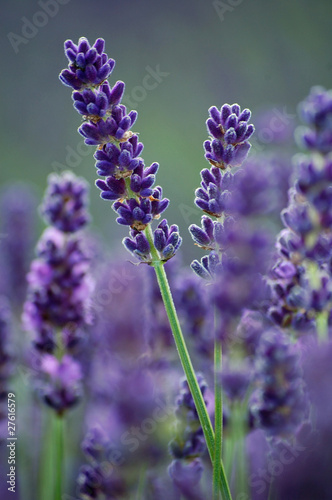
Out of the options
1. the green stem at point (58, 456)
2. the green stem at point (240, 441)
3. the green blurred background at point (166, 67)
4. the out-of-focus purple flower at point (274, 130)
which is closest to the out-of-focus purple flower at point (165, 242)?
the green stem at point (240, 441)

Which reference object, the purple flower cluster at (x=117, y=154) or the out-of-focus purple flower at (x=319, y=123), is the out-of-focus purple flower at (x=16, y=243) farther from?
the out-of-focus purple flower at (x=319, y=123)

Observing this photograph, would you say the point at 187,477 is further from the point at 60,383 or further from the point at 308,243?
the point at 60,383

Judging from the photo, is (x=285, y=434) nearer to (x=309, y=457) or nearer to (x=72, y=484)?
(x=309, y=457)

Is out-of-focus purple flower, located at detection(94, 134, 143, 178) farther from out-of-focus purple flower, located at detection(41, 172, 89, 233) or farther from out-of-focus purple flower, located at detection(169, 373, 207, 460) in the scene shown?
out-of-focus purple flower, located at detection(41, 172, 89, 233)

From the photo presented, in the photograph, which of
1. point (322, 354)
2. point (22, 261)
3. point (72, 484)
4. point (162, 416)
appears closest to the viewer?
point (322, 354)

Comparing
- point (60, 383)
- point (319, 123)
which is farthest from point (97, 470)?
point (319, 123)

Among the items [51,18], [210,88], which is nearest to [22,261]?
[210,88]
